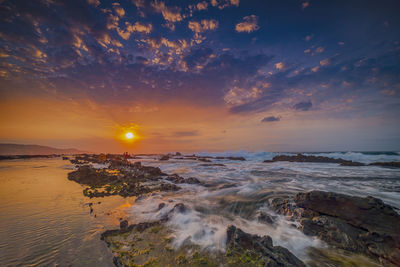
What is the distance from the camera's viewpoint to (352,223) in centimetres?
526

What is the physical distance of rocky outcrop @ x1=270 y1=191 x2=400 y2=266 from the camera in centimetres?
431

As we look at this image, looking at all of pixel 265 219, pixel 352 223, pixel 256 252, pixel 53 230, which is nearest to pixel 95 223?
pixel 53 230

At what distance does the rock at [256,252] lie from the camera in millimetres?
3500

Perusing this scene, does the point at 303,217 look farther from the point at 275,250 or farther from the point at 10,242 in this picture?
the point at 10,242

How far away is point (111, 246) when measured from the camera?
4.12m

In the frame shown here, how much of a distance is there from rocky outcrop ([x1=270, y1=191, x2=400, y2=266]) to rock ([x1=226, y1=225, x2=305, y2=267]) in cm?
211

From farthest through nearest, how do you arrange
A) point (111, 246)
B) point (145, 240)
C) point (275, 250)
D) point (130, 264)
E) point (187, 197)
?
point (187, 197) < point (145, 240) < point (111, 246) < point (275, 250) < point (130, 264)

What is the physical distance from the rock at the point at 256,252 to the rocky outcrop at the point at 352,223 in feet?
6.91

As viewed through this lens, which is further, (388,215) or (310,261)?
(388,215)

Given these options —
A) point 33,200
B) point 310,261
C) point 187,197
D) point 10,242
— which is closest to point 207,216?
point 187,197

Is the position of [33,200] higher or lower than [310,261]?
higher

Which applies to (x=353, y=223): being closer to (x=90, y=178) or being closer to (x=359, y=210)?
(x=359, y=210)

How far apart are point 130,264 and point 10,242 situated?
11.1 ft

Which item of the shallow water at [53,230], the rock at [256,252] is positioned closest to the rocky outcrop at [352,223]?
the rock at [256,252]
